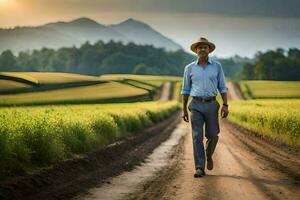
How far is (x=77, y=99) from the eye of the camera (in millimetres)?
73688

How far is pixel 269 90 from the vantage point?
395ft

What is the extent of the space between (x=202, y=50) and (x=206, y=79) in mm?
647

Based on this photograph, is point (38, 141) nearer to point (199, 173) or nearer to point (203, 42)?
point (199, 173)

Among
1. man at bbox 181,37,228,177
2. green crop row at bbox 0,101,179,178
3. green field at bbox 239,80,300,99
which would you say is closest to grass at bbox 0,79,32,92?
green crop row at bbox 0,101,179,178

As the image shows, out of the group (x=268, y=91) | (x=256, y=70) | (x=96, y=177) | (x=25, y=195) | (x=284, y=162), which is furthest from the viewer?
(x=256, y=70)

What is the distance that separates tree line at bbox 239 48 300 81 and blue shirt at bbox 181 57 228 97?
153798mm

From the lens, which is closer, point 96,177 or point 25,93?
point 96,177

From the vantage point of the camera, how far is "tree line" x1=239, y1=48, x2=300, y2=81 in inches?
6452

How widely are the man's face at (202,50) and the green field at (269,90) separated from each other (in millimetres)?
93475

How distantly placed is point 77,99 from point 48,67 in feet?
366

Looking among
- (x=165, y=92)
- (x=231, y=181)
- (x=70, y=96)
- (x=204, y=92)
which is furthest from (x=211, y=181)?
(x=165, y=92)

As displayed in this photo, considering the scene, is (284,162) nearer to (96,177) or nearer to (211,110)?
(211,110)

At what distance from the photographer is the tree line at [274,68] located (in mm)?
163875

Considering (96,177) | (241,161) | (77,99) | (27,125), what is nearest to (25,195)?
(96,177)
